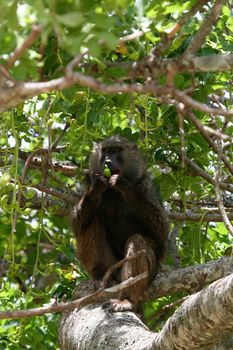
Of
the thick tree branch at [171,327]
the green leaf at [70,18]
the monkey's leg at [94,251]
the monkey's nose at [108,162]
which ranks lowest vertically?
the thick tree branch at [171,327]

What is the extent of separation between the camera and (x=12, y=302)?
6738 millimetres

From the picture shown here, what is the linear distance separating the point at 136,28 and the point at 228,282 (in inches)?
57.3

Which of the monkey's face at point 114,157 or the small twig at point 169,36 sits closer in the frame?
the small twig at point 169,36

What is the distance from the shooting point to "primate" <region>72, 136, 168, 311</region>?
672 centimetres

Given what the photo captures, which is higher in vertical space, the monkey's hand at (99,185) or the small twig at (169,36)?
the monkey's hand at (99,185)

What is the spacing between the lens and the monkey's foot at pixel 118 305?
19.6 feet

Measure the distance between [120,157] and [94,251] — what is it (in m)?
1.16

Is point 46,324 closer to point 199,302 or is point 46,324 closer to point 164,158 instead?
Result: point 164,158

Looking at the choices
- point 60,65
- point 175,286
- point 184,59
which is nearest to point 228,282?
point 184,59

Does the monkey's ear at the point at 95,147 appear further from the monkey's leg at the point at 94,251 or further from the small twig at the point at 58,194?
the monkey's leg at the point at 94,251

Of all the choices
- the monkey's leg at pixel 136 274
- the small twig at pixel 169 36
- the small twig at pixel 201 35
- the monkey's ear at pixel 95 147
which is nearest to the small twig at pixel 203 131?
the small twig at pixel 201 35

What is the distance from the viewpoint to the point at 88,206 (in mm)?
6926

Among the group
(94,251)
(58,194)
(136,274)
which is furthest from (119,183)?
(136,274)

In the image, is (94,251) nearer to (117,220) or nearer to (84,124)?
(117,220)
